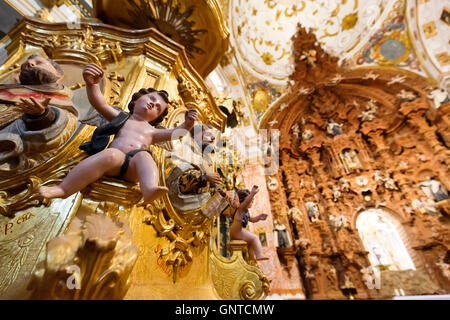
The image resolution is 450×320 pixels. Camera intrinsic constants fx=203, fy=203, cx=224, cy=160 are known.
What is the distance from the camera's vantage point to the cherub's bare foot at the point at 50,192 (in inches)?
27.1

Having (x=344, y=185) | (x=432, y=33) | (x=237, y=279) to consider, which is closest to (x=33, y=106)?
(x=237, y=279)

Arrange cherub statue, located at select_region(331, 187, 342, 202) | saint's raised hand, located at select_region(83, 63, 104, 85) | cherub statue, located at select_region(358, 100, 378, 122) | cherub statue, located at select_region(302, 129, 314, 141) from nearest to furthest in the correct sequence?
saint's raised hand, located at select_region(83, 63, 104, 85), cherub statue, located at select_region(331, 187, 342, 202), cherub statue, located at select_region(358, 100, 378, 122), cherub statue, located at select_region(302, 129, 314, 141)

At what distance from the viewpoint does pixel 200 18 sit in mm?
2236

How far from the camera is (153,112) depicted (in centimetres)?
114

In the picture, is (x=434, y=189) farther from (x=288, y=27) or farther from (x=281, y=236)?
(x=288, y=27)

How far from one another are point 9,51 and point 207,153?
6.37ft

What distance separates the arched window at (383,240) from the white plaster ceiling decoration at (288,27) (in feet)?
18.5

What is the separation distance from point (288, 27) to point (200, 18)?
22.4 feet

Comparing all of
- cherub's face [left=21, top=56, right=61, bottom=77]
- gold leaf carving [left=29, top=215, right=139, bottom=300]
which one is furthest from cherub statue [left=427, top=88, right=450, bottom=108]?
cherub's face [left=21, top=56, right=61, bottom=77]

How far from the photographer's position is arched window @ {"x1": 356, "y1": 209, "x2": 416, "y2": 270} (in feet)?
18.8

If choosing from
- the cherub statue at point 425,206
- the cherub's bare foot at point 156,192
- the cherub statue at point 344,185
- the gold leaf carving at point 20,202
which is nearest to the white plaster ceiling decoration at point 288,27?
the cherub statue at point 344,185

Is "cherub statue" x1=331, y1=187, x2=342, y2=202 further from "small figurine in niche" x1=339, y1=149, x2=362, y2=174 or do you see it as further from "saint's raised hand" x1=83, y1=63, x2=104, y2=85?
"saint's raised hand" x1=83, y1=63, x2=104, y2=85

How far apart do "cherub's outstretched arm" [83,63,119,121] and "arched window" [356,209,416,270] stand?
7517 millimetres
